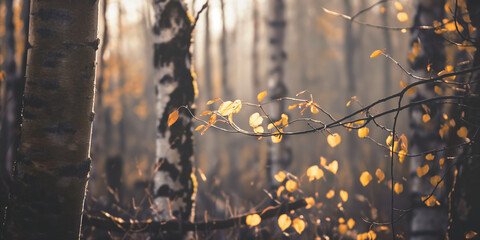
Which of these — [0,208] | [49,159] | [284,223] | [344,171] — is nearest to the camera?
[49,159]

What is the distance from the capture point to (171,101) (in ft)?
11.3

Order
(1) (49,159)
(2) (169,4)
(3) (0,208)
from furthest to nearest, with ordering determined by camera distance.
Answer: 1. (2) (169,4)
2. (3) (0,208)
3. (1) (49,159)

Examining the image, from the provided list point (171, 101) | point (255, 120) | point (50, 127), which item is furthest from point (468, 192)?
point (50, 127)

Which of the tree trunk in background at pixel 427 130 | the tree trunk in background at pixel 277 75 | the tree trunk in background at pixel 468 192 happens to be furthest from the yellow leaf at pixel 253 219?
the tree trunk in background at pixel 277 75

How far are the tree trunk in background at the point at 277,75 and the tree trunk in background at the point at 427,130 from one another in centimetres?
247

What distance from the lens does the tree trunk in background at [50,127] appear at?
1.87 metres

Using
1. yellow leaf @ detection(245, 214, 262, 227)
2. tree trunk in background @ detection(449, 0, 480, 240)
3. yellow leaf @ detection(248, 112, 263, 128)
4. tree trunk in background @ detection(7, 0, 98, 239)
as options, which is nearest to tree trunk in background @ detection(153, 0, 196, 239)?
yellow leaf @ detection(245, 214, 262, 227)

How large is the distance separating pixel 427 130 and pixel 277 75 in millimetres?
2918

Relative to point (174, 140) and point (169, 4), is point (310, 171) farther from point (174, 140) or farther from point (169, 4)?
point (169, 4)

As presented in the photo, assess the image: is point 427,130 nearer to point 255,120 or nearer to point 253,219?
point 253,219

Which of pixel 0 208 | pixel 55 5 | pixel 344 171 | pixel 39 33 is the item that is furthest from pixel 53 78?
pixel 344 171

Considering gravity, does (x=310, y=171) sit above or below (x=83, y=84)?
below

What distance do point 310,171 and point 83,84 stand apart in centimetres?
198

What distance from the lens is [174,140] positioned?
3.44m
